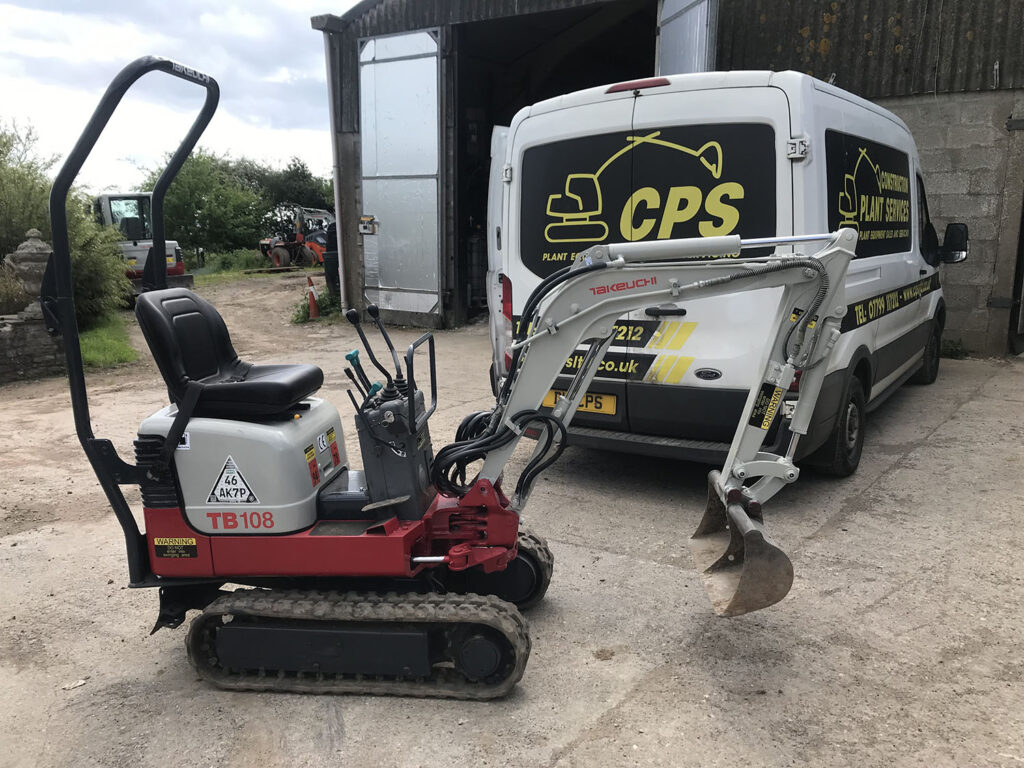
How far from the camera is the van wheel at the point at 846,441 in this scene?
524 cm

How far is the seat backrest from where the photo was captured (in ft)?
10.5

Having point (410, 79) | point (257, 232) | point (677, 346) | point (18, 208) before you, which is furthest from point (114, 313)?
point (257, 232)

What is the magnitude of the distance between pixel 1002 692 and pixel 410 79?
11839 mm

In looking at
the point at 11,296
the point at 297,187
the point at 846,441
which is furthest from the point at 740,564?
the point at 297,187

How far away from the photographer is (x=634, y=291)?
3.25 m

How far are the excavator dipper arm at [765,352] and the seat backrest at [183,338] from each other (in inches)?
49.1

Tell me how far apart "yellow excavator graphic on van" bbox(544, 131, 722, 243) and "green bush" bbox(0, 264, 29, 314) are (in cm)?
861

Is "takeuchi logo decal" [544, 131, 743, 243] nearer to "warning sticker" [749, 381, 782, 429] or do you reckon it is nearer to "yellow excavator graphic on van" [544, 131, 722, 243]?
"yellow excavator graphic on van" [544, 131, 722, 243]

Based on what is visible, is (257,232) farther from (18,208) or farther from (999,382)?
(999,382)

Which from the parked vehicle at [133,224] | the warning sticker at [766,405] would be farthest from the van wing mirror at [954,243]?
the parked vehicle at [133,224]

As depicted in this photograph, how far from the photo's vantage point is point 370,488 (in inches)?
129

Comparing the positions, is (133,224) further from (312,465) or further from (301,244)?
(312,465)

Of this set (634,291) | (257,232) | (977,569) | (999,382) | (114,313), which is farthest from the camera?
(257,232)

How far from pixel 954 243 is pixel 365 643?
681 cm
